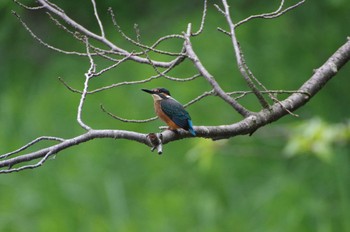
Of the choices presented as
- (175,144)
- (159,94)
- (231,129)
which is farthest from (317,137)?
(175,144)

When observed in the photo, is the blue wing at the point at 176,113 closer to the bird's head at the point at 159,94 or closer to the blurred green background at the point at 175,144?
the bird's head at the point at 159,94

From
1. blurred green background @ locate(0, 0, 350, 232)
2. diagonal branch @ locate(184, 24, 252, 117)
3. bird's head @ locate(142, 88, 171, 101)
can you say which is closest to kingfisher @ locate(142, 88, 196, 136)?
bird's head @ locate(142, 88, 171, 101)

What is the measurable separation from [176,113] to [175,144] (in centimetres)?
263

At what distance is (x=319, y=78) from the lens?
2.66m

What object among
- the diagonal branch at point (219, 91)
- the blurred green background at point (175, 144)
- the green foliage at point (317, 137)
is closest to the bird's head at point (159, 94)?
the diagonal branch at point (219, 91)

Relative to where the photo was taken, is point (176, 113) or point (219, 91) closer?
point (219, 91)

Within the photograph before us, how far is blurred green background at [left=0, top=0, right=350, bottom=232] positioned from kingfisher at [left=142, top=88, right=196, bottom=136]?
1.81 metres

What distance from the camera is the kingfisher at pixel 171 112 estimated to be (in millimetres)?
2521

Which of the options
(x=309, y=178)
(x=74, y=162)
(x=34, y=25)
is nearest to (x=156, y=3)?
(x=34, y=25)

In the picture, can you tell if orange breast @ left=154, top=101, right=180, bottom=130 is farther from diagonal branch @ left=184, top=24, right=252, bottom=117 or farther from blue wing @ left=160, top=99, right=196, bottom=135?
diagonal branch @ left=184, top=24, right=252, bottom=117

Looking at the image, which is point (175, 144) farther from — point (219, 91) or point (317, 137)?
point (219, 91)

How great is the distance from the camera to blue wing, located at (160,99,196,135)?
249cm

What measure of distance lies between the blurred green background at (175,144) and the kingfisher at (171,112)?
5.92ft

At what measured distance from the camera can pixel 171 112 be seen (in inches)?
104
